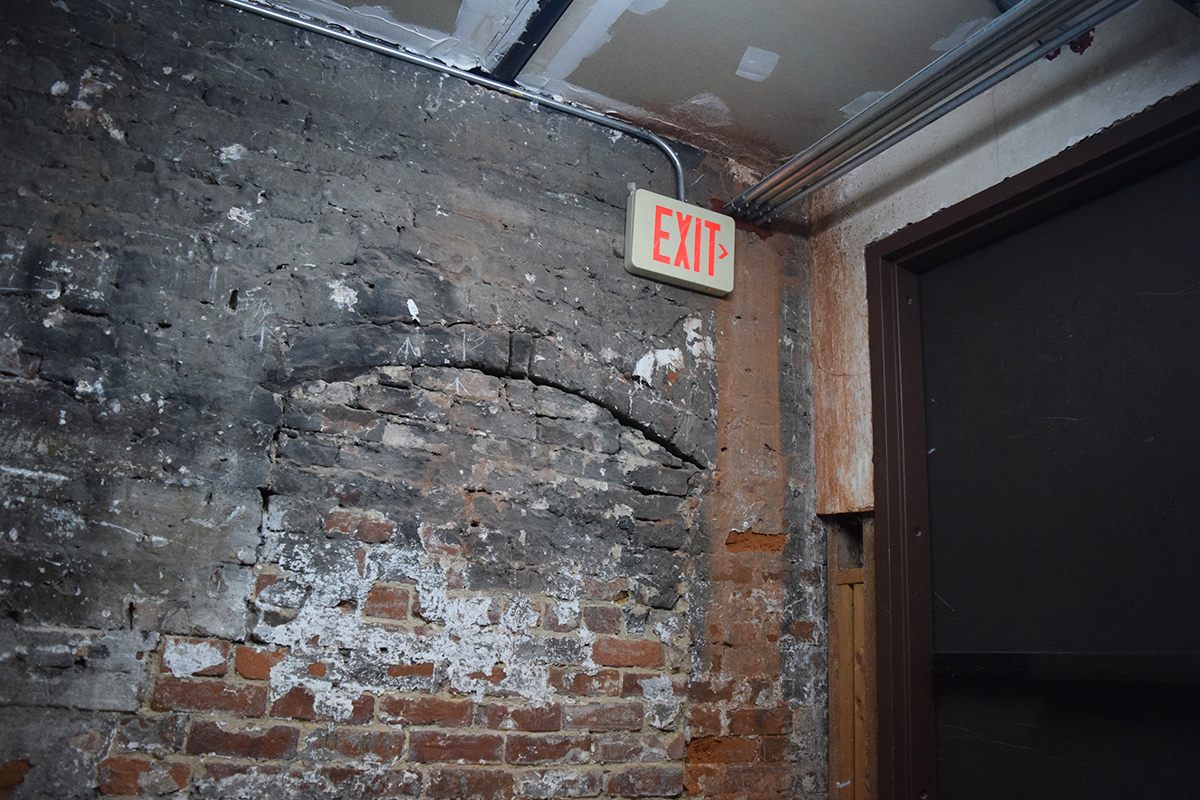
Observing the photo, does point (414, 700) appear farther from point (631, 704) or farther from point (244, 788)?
point (631, 704)

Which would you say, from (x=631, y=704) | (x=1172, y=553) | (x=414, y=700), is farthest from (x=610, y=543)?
(x=1172, y=553)

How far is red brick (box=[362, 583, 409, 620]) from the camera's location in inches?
80.4

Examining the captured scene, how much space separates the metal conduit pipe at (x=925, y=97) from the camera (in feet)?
6.08

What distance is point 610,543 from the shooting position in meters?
2.33

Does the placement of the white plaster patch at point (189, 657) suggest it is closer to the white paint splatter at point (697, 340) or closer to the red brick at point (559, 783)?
the red brick at point (559, 783)

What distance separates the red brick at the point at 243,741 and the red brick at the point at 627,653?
0.71 meters

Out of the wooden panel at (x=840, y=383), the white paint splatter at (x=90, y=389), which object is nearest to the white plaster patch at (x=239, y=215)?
the white paint splatter at (x=90, y=389)

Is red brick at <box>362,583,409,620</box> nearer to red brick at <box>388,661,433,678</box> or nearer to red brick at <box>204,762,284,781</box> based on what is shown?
red brick at <box>388,661,433,678</box>

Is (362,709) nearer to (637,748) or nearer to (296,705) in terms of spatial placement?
(296,705)

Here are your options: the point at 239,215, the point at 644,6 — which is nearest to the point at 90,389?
the point at 239,215

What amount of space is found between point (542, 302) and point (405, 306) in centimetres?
36

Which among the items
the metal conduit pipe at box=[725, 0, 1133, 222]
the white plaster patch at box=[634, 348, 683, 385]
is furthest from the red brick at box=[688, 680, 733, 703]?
the metal conduit pipe at box=[725, 0, 1133, 222]

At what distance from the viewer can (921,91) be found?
6.88ft

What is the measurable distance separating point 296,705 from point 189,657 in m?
0.24
